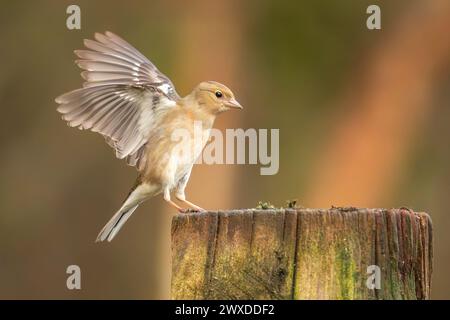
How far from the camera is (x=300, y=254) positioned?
5254 millimetres

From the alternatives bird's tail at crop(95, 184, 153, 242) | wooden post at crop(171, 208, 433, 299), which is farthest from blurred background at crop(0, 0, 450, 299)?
wooden post at crop(171, 208, 433, 299)

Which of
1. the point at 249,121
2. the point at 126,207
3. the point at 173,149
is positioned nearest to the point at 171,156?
the point at 173,149

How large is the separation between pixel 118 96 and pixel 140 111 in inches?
9.3

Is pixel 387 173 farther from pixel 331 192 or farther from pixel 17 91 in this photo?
pixel 17 91

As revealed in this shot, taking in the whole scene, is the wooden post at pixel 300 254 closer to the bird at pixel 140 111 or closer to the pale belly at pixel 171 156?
the bird at pixel 140 111

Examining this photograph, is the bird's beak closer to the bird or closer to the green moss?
the bird

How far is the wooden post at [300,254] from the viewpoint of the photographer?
526 cm

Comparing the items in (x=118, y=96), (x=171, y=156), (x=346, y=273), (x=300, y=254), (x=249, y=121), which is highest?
(x=249, y=121)

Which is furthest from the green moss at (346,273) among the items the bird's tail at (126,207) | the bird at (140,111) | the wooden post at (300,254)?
the bird's tail at (126,207)

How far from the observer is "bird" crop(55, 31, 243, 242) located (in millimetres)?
8250

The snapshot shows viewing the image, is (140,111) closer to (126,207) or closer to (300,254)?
(126,207)

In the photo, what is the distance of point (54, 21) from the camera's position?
18.2 metres

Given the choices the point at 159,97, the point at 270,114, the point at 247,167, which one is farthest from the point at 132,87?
the point at 270,114

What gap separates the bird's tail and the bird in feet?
0.04
